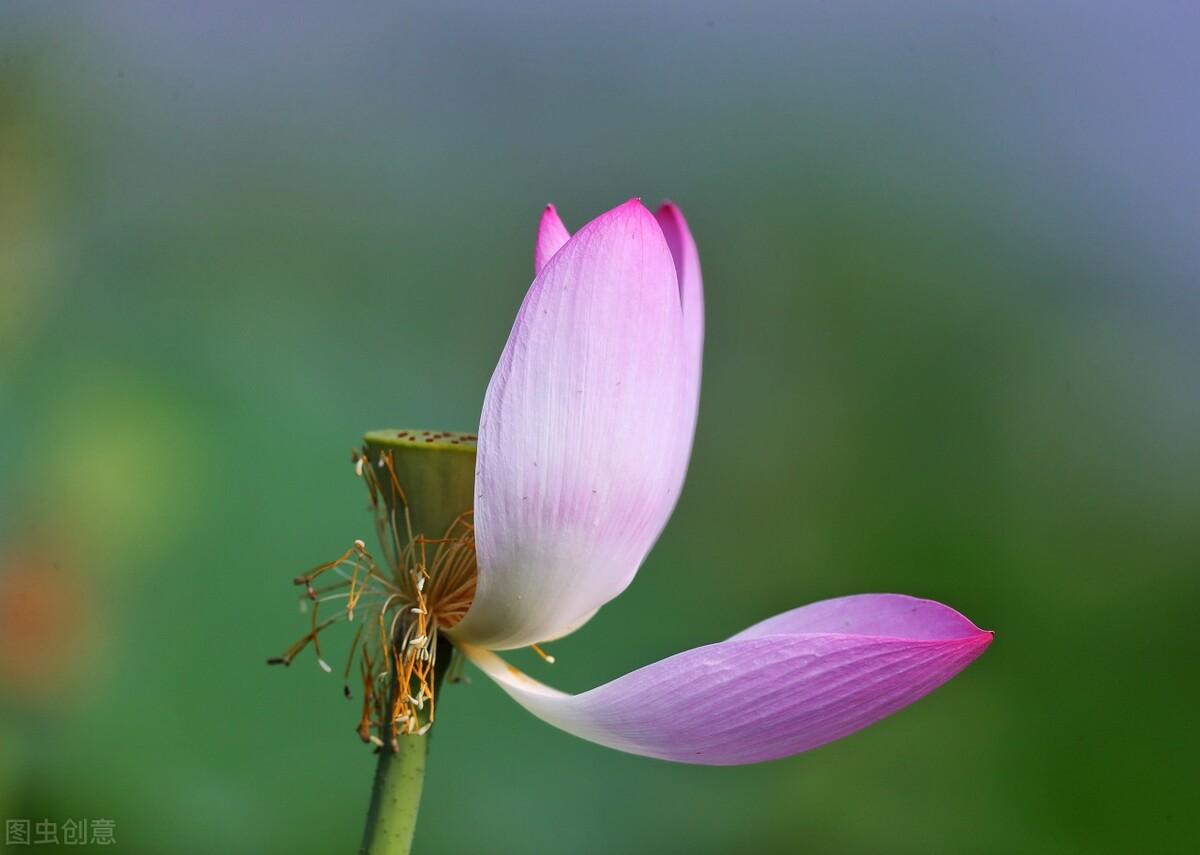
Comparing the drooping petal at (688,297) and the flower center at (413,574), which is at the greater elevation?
the drooping petal at (688,297)

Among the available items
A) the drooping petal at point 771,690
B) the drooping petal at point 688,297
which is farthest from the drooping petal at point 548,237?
the drooping petal at point 771,690

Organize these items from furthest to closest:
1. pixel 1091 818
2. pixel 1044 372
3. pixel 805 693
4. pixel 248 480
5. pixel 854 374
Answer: pixel 854 374, pixel 1044 372, pixel 248 480, pixel 1091 818, pixel 805 693

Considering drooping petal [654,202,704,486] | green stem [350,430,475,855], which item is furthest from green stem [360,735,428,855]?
drooping petal [654,202,704,486]

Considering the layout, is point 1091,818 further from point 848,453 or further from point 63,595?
point 63,595

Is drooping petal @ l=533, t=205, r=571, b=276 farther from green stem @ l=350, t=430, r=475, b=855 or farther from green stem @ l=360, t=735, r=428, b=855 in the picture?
green stem @ l=360, t=735, r=428, b=855

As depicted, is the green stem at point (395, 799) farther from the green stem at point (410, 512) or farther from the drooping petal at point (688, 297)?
the drooping petal at point (688, 297)

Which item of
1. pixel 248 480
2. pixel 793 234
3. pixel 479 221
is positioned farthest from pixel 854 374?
pixel 248 480

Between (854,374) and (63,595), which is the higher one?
(854,374)

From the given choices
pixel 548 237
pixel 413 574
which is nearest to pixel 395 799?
pixel 413 574
